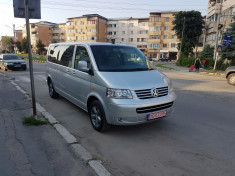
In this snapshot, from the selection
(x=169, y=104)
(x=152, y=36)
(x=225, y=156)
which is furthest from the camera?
(x=152, y=36)

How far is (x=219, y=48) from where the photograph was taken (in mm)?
17875

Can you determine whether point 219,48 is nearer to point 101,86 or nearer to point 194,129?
point 194,129

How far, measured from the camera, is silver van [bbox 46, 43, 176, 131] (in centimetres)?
342

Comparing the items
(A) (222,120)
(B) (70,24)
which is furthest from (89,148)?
(B) (70,24)

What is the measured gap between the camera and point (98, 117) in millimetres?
3916

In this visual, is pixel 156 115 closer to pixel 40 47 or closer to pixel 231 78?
pixel 231 78

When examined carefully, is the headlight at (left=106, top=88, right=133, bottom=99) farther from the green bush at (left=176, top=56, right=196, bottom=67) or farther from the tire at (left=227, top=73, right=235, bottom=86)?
the green bush at (left=176, top=56, right=196, bottom=67)

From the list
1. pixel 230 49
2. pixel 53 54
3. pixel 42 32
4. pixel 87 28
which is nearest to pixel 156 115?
pixel 53 54

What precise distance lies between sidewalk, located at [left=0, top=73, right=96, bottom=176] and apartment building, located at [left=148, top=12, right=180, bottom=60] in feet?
202

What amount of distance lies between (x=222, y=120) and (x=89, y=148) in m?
3.65

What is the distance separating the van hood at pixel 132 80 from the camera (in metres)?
3.46

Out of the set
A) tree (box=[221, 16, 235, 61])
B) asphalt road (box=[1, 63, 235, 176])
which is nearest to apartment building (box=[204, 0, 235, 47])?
tree (box=[221, 16, 235, 61])

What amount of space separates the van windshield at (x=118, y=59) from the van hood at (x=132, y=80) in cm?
28

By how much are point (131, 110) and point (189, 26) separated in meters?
44.1
